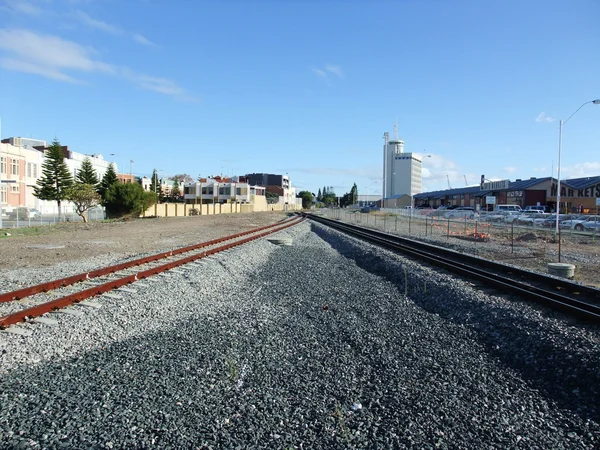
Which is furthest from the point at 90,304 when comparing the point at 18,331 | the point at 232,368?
the point at 232,368

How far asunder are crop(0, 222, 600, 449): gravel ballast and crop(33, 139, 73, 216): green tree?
60.2m

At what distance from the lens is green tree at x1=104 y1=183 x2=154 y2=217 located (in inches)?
2103

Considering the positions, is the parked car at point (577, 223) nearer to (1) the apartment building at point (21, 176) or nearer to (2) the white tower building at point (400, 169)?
(1) the apartment building at point (21, 176)

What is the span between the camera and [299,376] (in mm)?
5500

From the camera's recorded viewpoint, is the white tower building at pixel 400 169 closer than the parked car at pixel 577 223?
No

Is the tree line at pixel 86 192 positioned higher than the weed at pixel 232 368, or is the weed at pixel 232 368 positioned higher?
the tree line at pixel 86 192

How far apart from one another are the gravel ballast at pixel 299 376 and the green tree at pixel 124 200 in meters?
47.2

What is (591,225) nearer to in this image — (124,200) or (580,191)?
(124,200)

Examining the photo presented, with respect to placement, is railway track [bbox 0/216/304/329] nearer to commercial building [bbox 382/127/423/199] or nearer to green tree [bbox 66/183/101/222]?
green tree [bbox 66/183/101/222]

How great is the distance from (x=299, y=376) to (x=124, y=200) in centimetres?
5224

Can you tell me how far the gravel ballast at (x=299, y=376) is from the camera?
421cm

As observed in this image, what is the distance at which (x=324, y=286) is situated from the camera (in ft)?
38.9

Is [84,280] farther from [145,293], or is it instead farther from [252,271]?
[252,271]

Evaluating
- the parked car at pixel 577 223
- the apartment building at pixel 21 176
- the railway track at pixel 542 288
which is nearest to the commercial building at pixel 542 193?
the parked car at pixel 577 223
